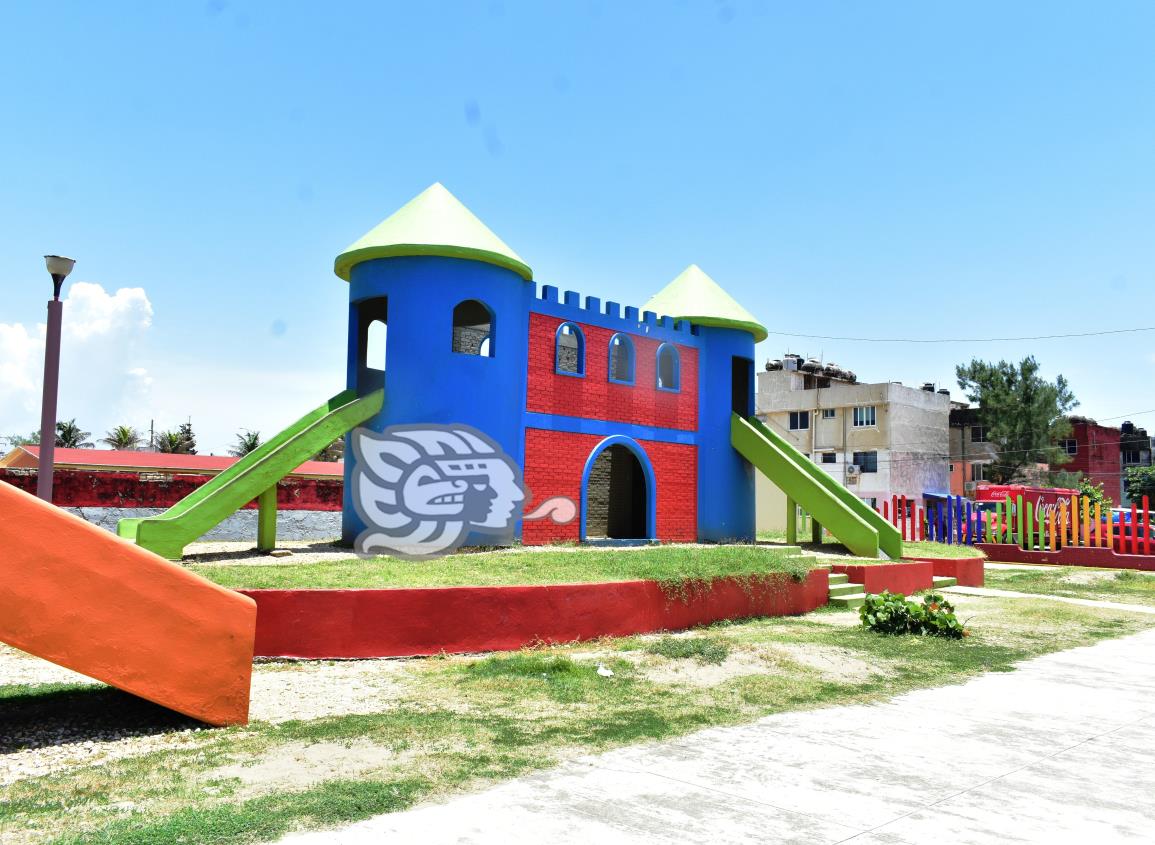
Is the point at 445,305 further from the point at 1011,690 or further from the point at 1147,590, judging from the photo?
the point at 1147,590

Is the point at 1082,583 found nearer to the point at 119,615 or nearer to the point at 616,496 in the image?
the point at 616,496

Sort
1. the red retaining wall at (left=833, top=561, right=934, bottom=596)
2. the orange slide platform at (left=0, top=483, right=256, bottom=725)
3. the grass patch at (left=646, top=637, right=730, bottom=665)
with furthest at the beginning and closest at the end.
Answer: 1. the red retaining wall at (left=833, top=561, right=934, bottom=596)
2. the grass patch at (left=646, top=637, right=730, bottom=665)
3. the orange slide platform at (left=0, top=483, right=256, bottom=725)

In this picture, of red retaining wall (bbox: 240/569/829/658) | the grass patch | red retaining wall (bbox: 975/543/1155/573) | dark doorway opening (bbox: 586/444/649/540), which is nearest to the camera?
red retaining wall (bbox: 240/569/829/658)

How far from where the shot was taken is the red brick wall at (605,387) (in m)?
16.8

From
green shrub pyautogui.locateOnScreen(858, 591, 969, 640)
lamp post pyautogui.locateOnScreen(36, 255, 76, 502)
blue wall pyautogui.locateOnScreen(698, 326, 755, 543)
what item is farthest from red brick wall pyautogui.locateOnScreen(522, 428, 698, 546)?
lamp post pyautogui.locateOnScreen(36, 255, 76, 502)

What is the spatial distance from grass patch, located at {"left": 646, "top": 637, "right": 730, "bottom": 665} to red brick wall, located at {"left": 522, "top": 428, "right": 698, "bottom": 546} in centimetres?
630

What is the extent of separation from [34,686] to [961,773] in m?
7.62

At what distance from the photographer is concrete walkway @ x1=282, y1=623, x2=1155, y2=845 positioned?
14.7 ft

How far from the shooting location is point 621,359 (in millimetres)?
19219

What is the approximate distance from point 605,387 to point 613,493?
3.89 meters

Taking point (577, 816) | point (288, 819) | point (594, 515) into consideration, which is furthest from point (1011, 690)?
point (594, 515)

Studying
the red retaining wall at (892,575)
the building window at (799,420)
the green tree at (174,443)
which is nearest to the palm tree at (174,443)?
the green tree at (174,443)

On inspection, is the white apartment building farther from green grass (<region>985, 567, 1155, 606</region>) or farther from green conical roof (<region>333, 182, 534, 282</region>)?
green conical roof (<region>333, 182, 534, 282</region>)

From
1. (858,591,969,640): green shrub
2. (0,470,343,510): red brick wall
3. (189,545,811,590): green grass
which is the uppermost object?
(0,470,343,510): red brick wall
